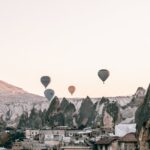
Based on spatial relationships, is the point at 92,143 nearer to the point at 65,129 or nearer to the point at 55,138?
the point at 55,138

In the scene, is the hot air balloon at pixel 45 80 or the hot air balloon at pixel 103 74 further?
the hot air balloon at pixel 45 80

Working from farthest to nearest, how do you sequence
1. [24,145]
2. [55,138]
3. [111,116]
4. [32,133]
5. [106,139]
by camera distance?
[111,116] < [32,133] < [55,138] < [24,145] < [106,139]

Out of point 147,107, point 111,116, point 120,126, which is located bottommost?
point 147,107

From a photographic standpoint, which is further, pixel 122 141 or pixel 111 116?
pixel 111 116

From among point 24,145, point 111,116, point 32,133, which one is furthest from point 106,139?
point 111,116

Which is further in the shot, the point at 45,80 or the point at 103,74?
the point at 45,80

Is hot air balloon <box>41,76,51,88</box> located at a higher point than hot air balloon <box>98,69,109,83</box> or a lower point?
higher

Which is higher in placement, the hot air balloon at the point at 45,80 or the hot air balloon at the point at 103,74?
the hot air balloon at the point at 45,80

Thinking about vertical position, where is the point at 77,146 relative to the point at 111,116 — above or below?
below

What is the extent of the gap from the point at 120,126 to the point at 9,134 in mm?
60687

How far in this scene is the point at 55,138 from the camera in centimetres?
12912

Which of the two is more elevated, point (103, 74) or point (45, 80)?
point (45, 80)

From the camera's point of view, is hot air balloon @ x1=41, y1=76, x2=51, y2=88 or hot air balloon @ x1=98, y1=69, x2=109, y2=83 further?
hot air balloon @ x1=41, y1=76, x2=51, y2=88

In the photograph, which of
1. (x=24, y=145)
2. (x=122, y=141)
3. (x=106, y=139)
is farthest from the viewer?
(x=24, y=145)
